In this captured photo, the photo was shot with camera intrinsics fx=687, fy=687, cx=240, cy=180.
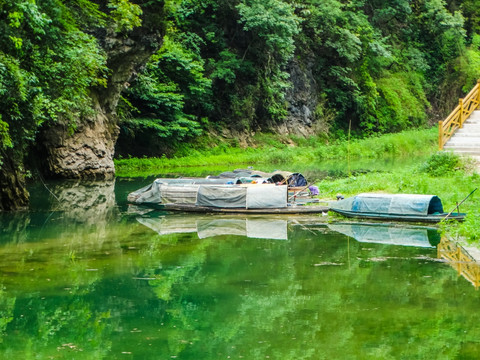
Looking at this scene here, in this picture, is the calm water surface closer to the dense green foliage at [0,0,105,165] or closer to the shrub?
the dense green foliage at [0,0,105,165]

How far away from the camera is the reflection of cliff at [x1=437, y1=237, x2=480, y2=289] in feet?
45.4

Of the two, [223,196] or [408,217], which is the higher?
[408,217]

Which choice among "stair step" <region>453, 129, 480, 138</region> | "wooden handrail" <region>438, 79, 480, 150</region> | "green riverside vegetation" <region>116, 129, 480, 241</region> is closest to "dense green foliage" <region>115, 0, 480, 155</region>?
"green riverside vegetation" <region>116, 129, 480, 241</region>

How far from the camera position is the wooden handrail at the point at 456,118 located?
28558 mm

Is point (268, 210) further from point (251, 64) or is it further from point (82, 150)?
point (251, 64)

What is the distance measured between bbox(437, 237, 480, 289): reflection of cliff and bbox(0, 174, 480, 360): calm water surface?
12cm

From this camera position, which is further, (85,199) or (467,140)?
(467,140)

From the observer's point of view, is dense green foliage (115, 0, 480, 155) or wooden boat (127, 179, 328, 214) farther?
dense green foliage (115, 0, 480, 155)

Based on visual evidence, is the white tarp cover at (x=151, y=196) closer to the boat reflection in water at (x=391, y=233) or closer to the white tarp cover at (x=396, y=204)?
the white tarp cover at (x=396, y=204)

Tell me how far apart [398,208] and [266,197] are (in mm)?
4584

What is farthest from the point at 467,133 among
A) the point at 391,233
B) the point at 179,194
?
the point at 179,194

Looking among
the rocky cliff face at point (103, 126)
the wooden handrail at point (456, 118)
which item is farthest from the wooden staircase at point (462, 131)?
the rocky cliff face at point (103, 126)

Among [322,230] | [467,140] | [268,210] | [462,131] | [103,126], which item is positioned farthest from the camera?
[103,126]

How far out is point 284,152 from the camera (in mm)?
49781
